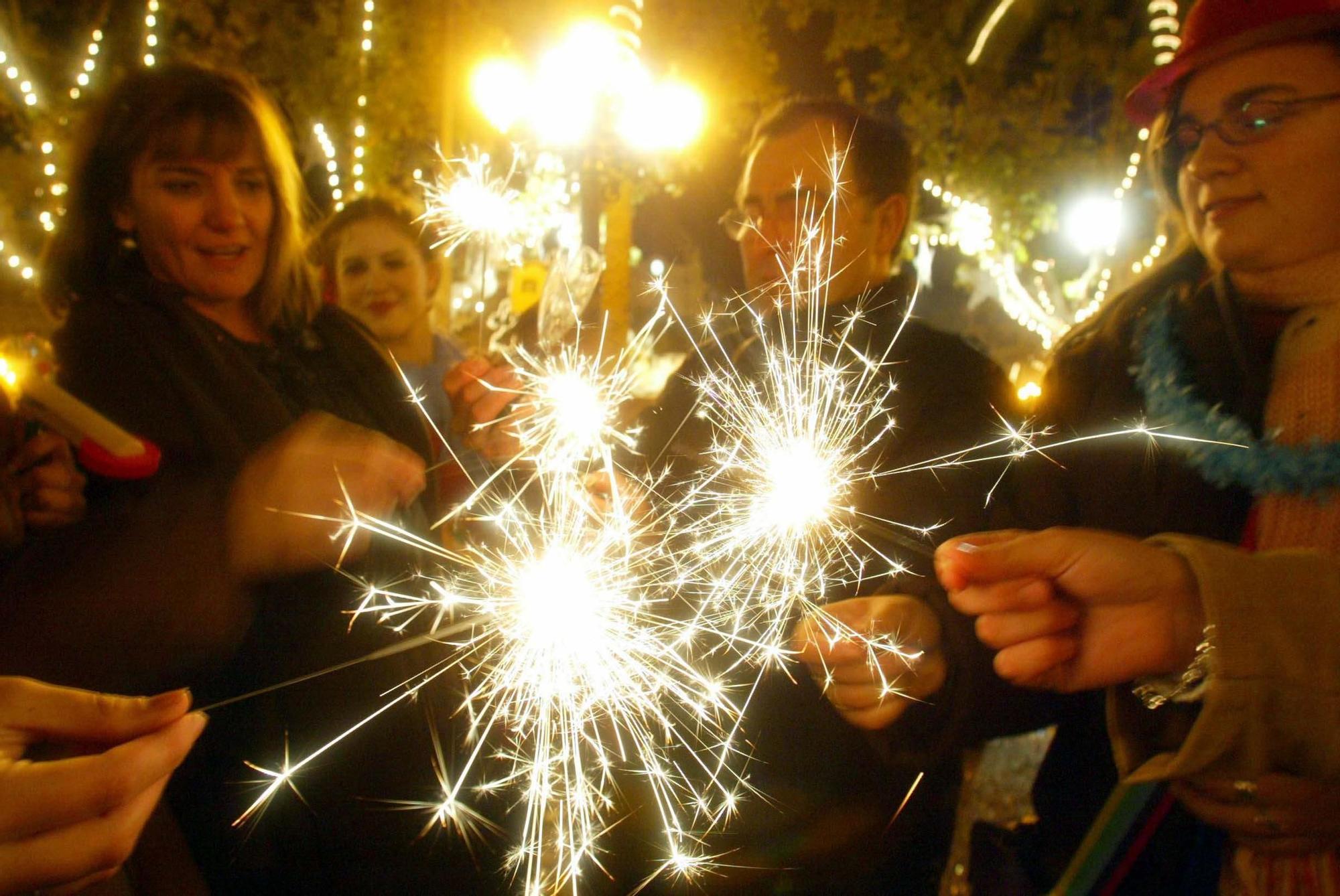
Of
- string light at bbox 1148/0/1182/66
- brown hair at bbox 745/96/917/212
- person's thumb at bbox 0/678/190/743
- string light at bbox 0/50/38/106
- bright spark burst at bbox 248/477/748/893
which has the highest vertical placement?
string light at bbox 1148/0/1182/66

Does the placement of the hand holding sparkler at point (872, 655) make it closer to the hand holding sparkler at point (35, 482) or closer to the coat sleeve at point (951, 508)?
the coat sleeve at point (951, 508)

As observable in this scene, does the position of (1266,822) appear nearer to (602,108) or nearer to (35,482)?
(35,482)

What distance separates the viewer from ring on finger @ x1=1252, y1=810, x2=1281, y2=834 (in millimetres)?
1162

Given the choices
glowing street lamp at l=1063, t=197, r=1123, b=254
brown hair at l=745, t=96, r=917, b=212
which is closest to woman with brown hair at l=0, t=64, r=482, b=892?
brown hair at l=745, t=96, r=917, b=212

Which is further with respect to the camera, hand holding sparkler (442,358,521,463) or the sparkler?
hand holding sparkler (442,358,521,463)

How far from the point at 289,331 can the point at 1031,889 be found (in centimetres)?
233

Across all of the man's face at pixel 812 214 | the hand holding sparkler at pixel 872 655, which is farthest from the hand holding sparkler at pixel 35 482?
the man's face at pixel 812 214

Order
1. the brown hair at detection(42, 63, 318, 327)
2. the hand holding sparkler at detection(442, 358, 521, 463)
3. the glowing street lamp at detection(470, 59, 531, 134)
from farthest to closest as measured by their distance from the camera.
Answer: the glowing street lamp at detection(470, 59, 531, 134) → the hand holding sparkler at detection(442, 358, 521, 463) → the brown hair at detection(42, 63, 318, 327)

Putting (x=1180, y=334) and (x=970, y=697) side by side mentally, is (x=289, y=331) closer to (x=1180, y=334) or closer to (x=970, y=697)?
(x=970, y=697)

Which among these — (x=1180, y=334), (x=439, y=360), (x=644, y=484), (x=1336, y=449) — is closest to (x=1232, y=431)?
(x=1336, y=449)

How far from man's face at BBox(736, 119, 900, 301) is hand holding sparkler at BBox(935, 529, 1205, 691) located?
119cm

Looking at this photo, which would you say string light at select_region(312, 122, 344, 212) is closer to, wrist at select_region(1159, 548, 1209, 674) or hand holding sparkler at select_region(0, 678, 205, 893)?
hand holding sparkler at select_region(0, 678, 205, 893)

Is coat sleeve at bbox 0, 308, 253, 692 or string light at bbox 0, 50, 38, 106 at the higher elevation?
string light at bbox 0, 50, 38, 106

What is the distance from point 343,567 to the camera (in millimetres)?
1560
